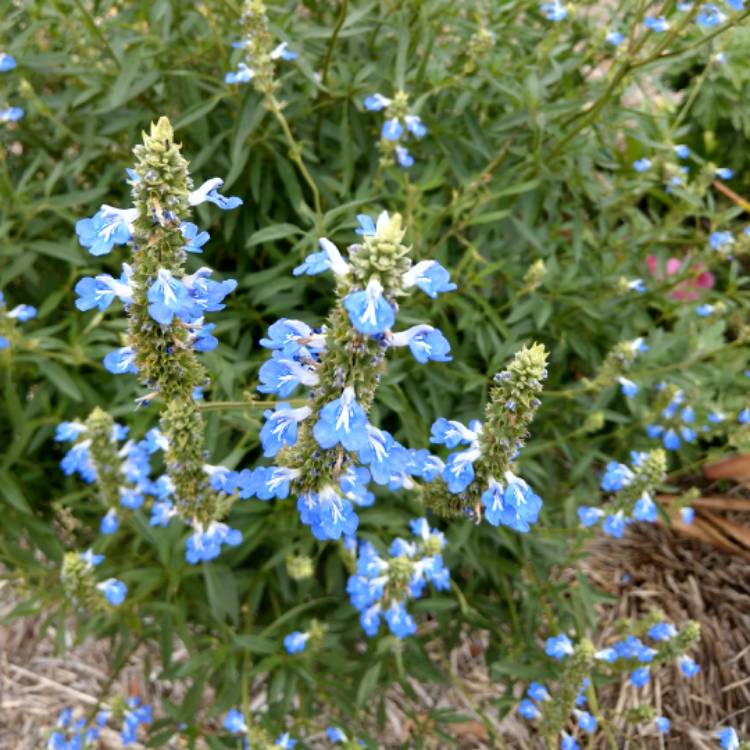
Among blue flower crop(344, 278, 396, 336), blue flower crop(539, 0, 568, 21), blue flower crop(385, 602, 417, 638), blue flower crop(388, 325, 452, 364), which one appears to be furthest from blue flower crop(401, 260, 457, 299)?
blue flower crop(539, 0, 568, 21)

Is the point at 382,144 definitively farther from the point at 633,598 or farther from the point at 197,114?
the point at 633,598

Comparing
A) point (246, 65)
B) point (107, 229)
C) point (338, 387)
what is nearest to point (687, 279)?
point (246, 65)

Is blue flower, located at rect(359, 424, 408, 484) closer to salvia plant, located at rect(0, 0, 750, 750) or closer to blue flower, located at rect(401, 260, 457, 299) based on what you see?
blue flower, located at rect(401, 260, 457, 299)

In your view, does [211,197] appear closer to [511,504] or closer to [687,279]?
[511,504]

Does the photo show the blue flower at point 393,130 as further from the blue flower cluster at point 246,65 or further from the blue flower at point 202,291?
the blue flower at point 202,291

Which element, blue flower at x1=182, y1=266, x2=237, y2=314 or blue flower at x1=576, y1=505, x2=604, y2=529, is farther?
blue flower at x1=576, y1=505, x2=604, y2=529

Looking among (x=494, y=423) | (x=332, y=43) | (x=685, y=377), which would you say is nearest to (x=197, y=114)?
(x=332, y=43)

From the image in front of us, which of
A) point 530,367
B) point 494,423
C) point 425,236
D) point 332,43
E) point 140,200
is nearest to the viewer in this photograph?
point 140,200

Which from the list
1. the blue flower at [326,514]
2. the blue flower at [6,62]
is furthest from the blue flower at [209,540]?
the blue flower at [6,62]
